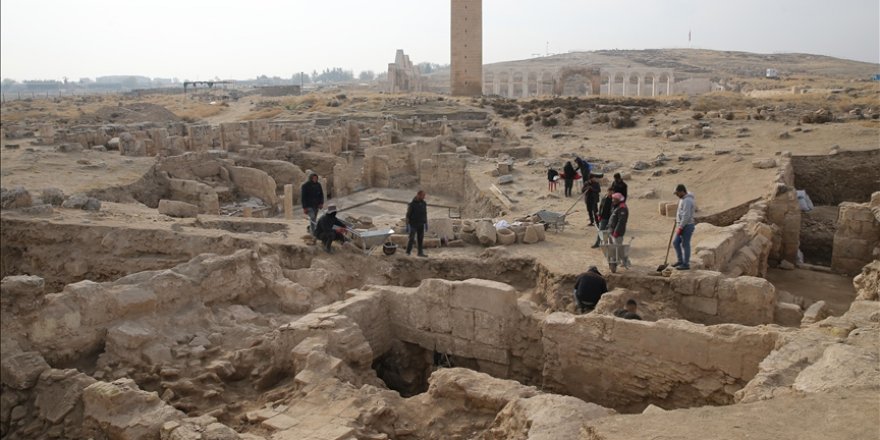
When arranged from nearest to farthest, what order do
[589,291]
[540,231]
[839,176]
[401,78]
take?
[589,291] < [540,231] < [839,176] < [401,78]

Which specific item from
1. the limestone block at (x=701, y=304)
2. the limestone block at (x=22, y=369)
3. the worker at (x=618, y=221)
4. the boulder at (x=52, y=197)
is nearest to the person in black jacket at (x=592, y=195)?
the worker at (x=618, y=221)

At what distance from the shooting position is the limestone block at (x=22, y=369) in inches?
233

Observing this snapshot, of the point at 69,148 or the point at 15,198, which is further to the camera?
the point at 69,148

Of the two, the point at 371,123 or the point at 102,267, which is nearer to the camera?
the point at 102,267

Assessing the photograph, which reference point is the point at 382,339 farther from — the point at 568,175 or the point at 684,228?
the point at 568,175

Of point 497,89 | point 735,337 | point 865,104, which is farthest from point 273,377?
point 497,89

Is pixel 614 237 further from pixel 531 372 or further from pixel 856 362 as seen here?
pixel 856 362

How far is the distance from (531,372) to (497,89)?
5599cm

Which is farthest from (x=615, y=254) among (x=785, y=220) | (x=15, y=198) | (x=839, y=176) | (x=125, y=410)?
(x=839, y=176)

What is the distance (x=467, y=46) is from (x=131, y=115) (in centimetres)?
2543

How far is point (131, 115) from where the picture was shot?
117 ft

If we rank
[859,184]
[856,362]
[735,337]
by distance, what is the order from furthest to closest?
1. [859,184]
2. [735,337]
3. [856,362]

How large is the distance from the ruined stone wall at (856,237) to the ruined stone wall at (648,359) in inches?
276

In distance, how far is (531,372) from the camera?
762cm
